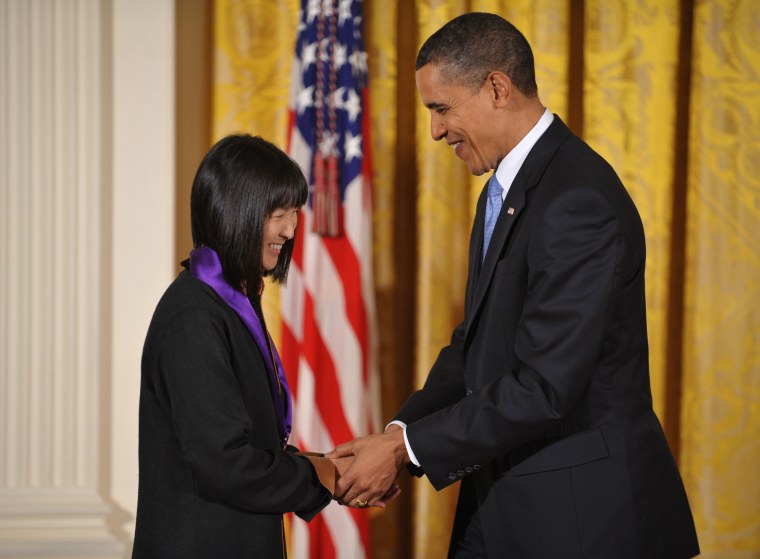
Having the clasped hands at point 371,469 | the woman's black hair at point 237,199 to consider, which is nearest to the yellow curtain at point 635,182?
the clasped hands at point 371,469

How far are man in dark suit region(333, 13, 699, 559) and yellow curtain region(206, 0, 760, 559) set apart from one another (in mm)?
1522

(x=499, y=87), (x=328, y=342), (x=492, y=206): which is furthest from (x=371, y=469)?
(x=328, y=342)

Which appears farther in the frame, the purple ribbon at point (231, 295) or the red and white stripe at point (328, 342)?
the red and white stripe at point (328, 342)

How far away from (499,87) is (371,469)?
1033 mm

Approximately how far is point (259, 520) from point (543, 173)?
1030 millimetres

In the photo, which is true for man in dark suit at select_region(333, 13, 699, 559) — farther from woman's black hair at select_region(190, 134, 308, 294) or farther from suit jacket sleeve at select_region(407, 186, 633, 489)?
woman's black hair at select_region(190, 134, 308, 294)

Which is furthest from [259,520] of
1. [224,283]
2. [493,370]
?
[493,370]

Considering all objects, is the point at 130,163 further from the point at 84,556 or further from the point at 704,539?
the point at 704,539

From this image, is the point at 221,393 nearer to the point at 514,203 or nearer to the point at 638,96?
the point at 514,203

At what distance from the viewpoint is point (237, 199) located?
179cm

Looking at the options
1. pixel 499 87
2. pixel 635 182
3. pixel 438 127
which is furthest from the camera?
pixel 635 182

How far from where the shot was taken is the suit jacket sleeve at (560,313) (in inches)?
71.3

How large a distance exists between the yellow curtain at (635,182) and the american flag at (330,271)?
0.32 meters

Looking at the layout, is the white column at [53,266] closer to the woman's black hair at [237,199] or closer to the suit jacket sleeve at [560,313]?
the woman's black hair at [237,199]
